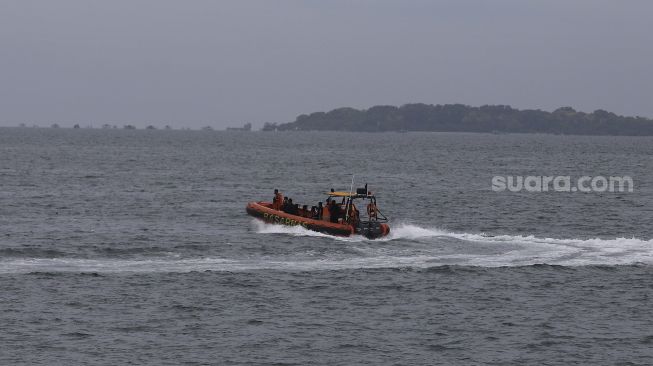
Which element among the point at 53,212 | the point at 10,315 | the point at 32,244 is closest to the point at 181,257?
the point at 32,244

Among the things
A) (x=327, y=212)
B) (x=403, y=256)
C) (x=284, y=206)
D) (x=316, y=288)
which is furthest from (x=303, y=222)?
(x=316, y=288)

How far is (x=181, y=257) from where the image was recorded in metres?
39.3

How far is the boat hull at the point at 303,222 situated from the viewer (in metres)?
44.2

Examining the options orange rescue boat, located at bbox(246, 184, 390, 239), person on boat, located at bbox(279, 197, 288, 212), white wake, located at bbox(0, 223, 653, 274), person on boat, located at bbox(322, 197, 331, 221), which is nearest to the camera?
white wake, located at bbox(0, 223, 653, 274)

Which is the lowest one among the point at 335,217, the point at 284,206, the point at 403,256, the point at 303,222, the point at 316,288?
the point at 316,288

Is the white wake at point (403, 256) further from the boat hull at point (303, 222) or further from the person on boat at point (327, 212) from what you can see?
the person on boat at point (327, 212)

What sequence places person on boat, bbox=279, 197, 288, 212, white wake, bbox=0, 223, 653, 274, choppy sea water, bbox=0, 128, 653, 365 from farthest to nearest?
1. person on boat, bbox=279, 197, 288, 212
2. white wake, bbox=0, 223, 653, 274
3. choppy sea water, bbox=0, 128, 653, 365

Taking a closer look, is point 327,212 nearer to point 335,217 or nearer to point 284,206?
point 335,217

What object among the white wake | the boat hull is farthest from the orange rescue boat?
the white wake

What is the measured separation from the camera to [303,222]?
45938mm

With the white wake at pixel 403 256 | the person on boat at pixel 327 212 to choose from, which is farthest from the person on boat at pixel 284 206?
the person on boat at pixel 327 212

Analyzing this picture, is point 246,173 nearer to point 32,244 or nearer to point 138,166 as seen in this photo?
point 138,166

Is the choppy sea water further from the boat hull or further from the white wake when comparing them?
the boat hull

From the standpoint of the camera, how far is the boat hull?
44.2 meters
